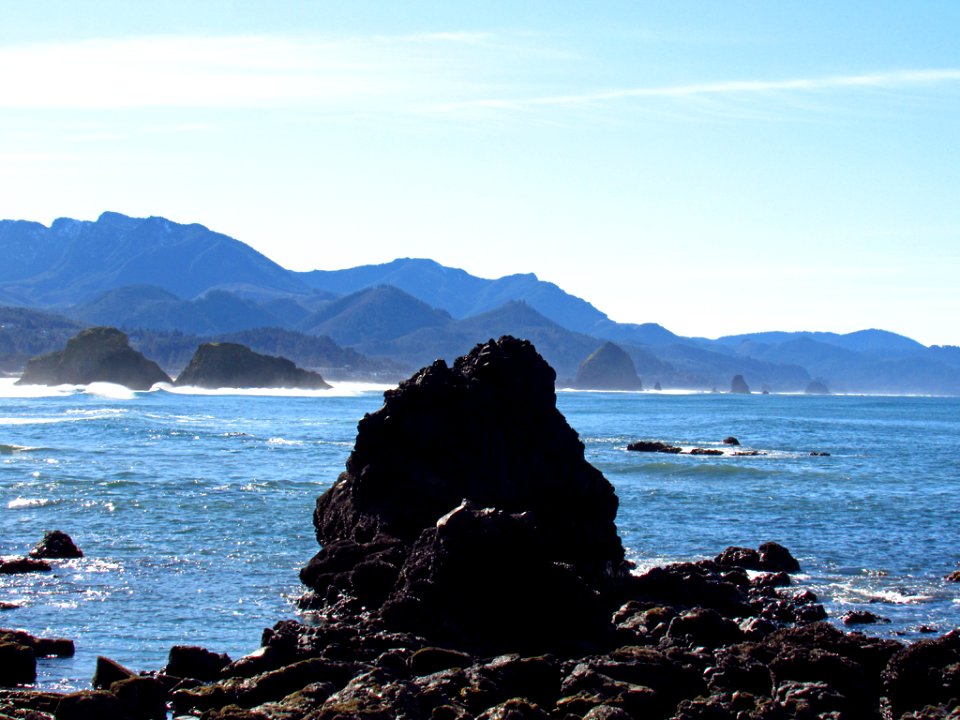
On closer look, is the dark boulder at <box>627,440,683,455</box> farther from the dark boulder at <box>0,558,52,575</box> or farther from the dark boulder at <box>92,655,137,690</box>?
the dark boulder at <box>92,655,137,690</box>

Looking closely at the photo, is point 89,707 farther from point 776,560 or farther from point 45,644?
point 776,560

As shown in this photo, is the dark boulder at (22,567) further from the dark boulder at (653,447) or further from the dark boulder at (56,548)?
the dark boulder at (653,447)

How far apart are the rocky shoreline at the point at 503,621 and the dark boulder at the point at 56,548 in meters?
7.54

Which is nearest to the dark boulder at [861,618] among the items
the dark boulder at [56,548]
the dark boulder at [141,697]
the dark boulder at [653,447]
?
the dark boulder at [141,697]

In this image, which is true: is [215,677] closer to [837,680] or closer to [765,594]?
[837,680]

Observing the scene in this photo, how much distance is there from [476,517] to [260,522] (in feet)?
64.5

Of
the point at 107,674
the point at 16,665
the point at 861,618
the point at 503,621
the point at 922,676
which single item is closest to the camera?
the point at 922,676

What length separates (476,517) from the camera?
84.8 ft

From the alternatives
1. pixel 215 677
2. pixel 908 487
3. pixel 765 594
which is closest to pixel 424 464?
pixel 765 594

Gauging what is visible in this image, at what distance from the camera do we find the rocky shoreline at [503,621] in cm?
1912

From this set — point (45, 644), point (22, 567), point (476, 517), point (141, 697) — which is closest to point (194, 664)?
point (141, 697)

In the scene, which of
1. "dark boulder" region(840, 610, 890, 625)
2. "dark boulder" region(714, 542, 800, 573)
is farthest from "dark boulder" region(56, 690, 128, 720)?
"dark boulder" region(714, 542, 800, 573)

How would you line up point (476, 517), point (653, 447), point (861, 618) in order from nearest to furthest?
point (476, 517) → point (861, 618) → point (653, 447)

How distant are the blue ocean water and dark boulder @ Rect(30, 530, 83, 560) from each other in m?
0.72
